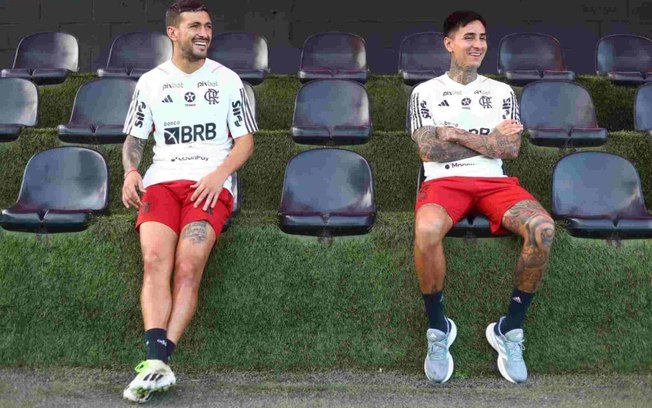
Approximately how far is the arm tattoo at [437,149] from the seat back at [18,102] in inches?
80.4

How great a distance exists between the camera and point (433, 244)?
9.14 feet

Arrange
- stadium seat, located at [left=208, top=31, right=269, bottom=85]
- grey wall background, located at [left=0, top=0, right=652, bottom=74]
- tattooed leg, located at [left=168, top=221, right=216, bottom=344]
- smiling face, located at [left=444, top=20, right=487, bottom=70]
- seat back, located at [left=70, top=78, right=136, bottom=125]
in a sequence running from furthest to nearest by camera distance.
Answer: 1. grey wall background, located at [left=0, top=0, right=652, bottom=74]
2. stadium seat, located at [left=208, top=31, right=269, bottom=85]
3. seat back, located at [left=70, top=78, right=136, bottom=125]
4. smiling face, located at [left=444, top=20, right=487, bottom=70]
5. tattooed leg, located at [left=168, top=221, right=216, bottom=344]

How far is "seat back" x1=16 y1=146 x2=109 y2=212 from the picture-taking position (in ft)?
10.5

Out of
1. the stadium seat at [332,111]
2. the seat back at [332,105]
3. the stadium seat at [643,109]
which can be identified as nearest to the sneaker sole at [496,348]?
the stadium seat at [332,111]

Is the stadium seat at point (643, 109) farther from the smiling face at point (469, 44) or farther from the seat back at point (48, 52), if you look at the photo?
the seat back at point (48, 52)

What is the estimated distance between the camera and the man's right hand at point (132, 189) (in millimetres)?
2822

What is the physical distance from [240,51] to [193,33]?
6.67ft

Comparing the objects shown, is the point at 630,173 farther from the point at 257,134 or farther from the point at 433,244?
the point at 257,134

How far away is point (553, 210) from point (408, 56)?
2172mm

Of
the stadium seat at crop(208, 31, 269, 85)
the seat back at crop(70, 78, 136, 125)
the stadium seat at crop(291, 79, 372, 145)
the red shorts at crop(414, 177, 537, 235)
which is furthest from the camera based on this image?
the stadium seat at crop(208, 31, 269, 85)

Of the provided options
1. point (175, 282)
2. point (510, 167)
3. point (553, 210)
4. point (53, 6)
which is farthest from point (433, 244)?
point (53, 6)

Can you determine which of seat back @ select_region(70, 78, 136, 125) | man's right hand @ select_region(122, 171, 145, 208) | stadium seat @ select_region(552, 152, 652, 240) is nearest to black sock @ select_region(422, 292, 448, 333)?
stadium seat @ select_region(552, 152, 652, 240)

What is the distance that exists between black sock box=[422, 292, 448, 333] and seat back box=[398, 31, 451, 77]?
7.82ft

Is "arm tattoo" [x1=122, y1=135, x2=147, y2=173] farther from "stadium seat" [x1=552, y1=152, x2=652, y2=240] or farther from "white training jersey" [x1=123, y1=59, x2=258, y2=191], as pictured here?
"stadium seat" [x1=552, y1=152, x2=652, y2=240]
